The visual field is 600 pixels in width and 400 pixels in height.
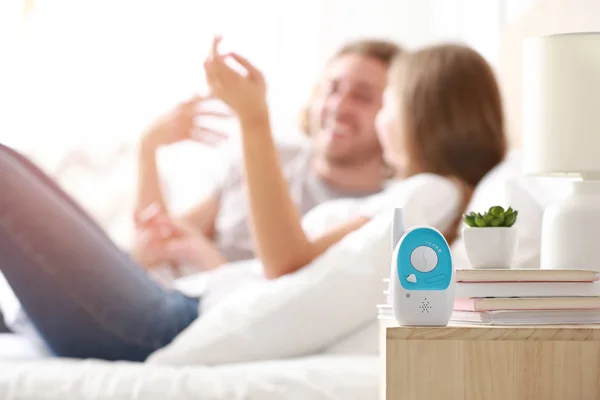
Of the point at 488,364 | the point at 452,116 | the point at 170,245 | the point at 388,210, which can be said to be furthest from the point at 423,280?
the point at 170,245

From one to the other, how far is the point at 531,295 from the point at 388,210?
62 cm

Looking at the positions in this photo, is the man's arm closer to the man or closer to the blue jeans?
the blue jeans

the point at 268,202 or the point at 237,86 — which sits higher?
the point at 237,86

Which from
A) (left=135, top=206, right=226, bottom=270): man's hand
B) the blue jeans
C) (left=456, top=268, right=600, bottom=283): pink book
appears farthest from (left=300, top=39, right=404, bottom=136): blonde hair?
(left=456, top=268, right=600, bottom=283): pink book

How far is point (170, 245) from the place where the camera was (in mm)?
2195

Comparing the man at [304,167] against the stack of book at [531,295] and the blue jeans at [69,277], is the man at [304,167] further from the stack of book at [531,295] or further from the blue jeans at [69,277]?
the stack of book at [531,295]

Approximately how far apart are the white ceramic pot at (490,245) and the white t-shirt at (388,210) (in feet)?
1.58

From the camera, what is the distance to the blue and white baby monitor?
96cm

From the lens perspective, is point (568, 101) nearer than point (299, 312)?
Yes

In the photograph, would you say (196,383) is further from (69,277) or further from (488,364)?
(488,364)

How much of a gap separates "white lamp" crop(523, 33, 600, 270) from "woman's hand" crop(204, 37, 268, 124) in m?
0.56

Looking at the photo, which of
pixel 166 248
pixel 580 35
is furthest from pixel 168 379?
pixel 166 248

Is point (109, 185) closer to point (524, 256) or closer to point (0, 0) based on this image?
point (0, 0)

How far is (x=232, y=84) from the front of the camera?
62.0 inches
